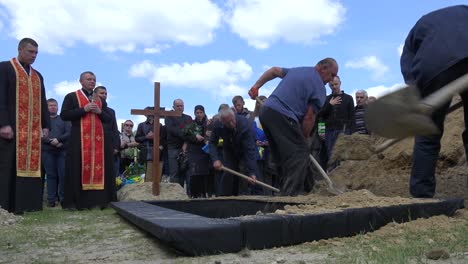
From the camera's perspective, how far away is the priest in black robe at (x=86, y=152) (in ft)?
21.5

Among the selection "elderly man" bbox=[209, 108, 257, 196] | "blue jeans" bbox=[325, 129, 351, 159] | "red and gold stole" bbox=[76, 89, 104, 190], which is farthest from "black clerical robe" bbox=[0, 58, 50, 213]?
"blue jeans" bbox=[325, 129, 351, 159]

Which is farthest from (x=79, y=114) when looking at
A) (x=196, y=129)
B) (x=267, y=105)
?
(x=267, y=105)

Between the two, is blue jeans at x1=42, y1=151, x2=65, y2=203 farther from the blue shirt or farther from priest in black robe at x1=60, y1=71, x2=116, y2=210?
the blue shirt

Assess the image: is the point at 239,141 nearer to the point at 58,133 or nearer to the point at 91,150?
the point at 91,150

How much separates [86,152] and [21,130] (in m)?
0.98

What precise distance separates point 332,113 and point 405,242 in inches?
184

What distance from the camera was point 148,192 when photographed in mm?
7590

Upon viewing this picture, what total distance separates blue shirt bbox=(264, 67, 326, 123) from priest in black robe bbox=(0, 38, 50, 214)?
2.91 m

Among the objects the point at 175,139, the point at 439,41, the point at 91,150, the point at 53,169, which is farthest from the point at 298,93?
the point at 53,169

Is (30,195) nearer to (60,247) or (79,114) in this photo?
(79,114)

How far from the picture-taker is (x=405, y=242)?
272cm

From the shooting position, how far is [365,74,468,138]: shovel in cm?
174

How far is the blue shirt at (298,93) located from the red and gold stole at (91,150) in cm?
286

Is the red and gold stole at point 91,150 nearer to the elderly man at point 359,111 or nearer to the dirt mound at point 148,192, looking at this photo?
the dirt mound at point 148,192
